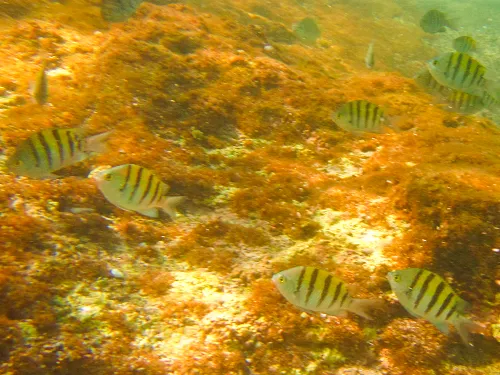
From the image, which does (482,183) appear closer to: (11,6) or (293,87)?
(293,87)

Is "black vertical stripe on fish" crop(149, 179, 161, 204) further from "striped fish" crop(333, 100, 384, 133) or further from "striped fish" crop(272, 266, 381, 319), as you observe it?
"striped fish" crop(333, 100, 384, 133)

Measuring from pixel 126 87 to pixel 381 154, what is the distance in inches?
158

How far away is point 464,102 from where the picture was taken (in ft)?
17.2

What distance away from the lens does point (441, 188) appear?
3781 mm

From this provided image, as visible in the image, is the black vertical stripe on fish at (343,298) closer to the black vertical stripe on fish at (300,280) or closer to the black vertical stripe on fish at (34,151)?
the black vertical stripe on fish at (300,280)

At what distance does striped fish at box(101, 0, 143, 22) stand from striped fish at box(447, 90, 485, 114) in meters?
6.17

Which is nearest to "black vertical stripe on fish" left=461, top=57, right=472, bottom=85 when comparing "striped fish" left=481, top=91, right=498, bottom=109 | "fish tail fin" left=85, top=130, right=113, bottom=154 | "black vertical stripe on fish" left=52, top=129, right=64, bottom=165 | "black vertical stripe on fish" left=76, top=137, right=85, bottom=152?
"striped fish" left=481, top=91, right=498, bottom=109

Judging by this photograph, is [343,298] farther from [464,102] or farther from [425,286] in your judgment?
[464,102]

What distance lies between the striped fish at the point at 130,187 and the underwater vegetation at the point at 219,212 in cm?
2

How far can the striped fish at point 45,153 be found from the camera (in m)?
2.98

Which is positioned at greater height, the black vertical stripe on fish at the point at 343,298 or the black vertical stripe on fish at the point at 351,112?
the black vertical stripe on fish at the point at 351,112

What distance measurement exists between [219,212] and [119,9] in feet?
17.4

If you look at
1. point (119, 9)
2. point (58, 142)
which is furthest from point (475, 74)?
point (119, 9)

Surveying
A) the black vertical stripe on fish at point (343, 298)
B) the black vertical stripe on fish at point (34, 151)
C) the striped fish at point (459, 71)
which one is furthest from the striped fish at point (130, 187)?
the striped fish at point (459, 71)
